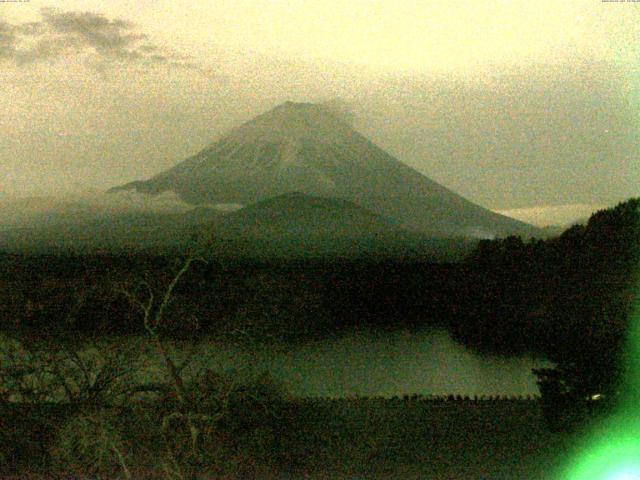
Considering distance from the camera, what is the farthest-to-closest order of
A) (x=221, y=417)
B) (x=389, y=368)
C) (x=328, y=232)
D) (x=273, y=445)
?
1. (x=328, y=232)
2. (x=389, y=368)
3. (x=273, y=445)
4. (x=221, y=417)

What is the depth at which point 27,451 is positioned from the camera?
17.9 feet

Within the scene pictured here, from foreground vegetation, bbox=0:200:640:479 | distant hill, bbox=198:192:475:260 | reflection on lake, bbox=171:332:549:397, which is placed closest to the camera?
foreground vegetation, bbox=0:200:640:479

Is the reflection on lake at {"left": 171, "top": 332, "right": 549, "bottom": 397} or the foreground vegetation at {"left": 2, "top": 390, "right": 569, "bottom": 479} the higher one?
the foreground vegetation at {"left": 2, "top": 390, "right": 569, "bottom": 479}

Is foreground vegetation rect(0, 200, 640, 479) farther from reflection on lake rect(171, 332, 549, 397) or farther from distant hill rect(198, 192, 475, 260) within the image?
distant hill rect(198, 192, 475, 260)

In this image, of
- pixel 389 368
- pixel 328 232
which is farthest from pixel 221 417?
pixel 328 232

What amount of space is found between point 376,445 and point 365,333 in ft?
31.7

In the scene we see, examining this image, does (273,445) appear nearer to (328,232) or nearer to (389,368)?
(389,368)

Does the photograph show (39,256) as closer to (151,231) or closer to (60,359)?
(151,231)

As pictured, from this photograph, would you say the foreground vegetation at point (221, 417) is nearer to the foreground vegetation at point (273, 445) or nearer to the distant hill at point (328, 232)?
the foreground vegetation at point (273, 445)

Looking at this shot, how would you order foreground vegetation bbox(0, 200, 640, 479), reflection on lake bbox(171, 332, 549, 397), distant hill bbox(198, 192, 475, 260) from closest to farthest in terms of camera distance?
foreground vegetation bbox(0, 200, 640, 479) → reflection on lake bbox(171, 332, 549, 397) → distant hill bbox(198, 192, 475, 260)

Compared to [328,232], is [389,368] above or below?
below

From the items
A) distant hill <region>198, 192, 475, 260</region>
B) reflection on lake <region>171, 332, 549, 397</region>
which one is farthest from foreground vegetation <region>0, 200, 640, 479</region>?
distant hill <region>198, 192, 475, 260</region>

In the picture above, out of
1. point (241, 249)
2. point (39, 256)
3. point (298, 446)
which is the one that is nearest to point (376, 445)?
point (298, 446)

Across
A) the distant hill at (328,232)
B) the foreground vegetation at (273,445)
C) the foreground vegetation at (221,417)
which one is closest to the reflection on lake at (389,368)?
the foreground vegetation at (221,417)
